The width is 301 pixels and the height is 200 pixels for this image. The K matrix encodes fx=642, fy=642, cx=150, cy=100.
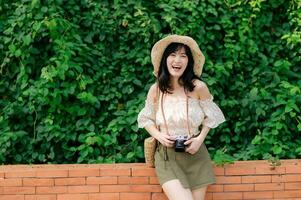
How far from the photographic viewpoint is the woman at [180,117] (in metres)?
4.86

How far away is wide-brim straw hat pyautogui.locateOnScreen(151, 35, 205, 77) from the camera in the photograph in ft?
16.2

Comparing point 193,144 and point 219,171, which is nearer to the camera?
point 193,144

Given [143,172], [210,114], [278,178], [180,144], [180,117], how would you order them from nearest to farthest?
[180,144] → [180,117] → [210,114] → [143,172] → [278,178]

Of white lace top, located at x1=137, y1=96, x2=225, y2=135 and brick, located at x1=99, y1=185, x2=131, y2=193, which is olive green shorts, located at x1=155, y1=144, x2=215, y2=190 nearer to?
white lace top, located at x1=137, y1=96, x2=225, y2=135

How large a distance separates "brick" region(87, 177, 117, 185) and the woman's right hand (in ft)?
2.16

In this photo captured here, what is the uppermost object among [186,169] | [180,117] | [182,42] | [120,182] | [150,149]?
[182,42]

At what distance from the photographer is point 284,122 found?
19.6ft

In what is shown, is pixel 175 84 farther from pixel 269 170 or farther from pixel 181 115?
pixel 269 170

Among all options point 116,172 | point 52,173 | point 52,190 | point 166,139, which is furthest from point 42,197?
point 166,139

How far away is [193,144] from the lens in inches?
190

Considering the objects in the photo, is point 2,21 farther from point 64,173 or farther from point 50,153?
point 64,173

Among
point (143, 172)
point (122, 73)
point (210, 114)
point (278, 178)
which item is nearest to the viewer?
point (210, 114)

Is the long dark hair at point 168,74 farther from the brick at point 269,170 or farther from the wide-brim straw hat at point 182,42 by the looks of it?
the brick at point 269,170

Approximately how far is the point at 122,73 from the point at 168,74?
1499mm
